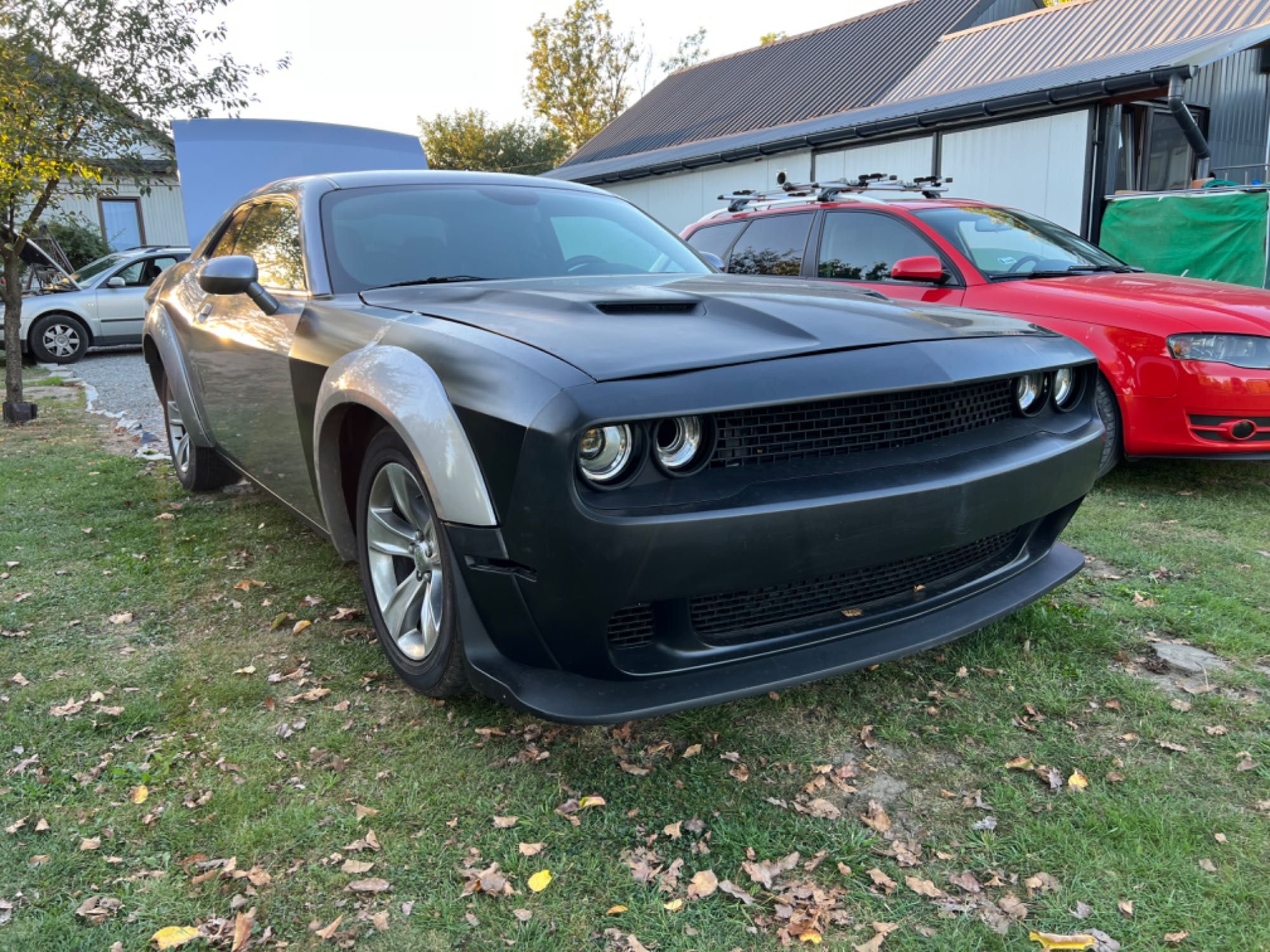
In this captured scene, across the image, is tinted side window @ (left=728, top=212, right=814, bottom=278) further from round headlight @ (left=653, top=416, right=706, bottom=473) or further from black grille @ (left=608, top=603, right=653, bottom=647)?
black grille @ (left=608, top=603, right=653, bottom=647)

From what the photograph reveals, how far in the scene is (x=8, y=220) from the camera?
7738 millimetres

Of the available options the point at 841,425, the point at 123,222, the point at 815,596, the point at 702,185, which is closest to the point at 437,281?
the point at 841,425

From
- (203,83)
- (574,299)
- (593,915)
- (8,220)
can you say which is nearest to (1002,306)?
(574,299)

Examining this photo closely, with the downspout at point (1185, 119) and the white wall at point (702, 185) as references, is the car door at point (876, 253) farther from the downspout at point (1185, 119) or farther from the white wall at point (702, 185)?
the white wall at point (702, 185)

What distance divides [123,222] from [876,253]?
2242 centimetres

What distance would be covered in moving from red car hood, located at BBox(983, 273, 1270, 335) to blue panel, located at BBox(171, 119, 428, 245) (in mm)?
5626

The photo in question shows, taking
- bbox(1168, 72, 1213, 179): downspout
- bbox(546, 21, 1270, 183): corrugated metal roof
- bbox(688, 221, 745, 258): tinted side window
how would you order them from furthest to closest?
bbox(546, 21, 1270, 183): corrugated metal roof < bbox(1168, 72, 1213, 179): downspout < bbox(688, 221, 745, 258): tinted side window

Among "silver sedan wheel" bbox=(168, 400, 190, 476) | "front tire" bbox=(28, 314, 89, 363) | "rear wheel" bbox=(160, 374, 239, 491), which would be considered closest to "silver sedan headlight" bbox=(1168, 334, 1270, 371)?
"rear wheel" bbox=(160, 374, 239, 491)

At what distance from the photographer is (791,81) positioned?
2283 centimetres

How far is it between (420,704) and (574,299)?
4.15 feet

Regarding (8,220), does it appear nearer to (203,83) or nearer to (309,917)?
(203,83)

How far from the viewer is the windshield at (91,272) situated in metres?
13.1

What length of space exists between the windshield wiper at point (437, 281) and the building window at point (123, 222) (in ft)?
74.9

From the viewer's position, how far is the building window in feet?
72.6
